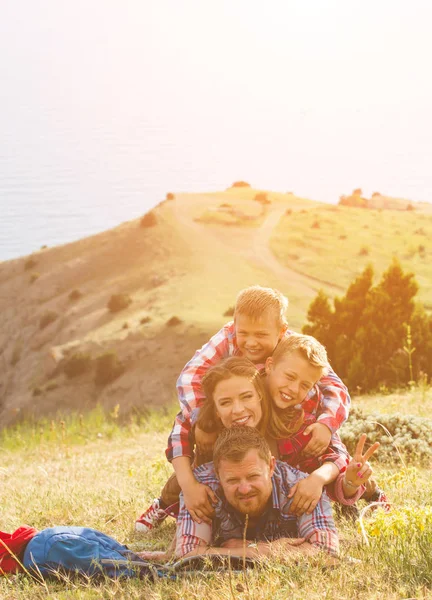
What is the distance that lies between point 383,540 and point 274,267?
8770 cm

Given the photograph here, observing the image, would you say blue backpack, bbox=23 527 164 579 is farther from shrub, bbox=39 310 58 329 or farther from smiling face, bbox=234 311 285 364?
shrub, bbox=39 310 58 329

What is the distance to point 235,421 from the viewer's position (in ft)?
16.4

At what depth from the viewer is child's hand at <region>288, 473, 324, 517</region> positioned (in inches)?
192

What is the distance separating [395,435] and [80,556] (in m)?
4.16

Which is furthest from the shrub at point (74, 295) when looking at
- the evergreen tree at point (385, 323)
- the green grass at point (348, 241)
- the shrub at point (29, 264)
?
the evergreen tree at point (385, 323)

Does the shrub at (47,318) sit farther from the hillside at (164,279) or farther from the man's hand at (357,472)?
the man's hand at (357,472)

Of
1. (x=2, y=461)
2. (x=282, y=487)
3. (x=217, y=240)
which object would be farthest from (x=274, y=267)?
(x=282, y=487)

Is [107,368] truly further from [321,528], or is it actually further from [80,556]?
[321,528]

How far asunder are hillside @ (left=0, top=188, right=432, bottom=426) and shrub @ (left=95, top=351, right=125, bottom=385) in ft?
2.31

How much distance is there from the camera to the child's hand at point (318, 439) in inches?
205

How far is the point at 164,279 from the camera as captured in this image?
94250 millimetres

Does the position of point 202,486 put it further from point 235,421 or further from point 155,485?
point 155,485

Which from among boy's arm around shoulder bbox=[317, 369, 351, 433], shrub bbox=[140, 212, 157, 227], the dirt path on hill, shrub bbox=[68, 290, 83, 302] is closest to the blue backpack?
boy's arm around shoulder bbox=[317, 369, 351, 433]

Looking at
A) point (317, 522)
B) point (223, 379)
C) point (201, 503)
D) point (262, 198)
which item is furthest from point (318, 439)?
point (262, 198)
